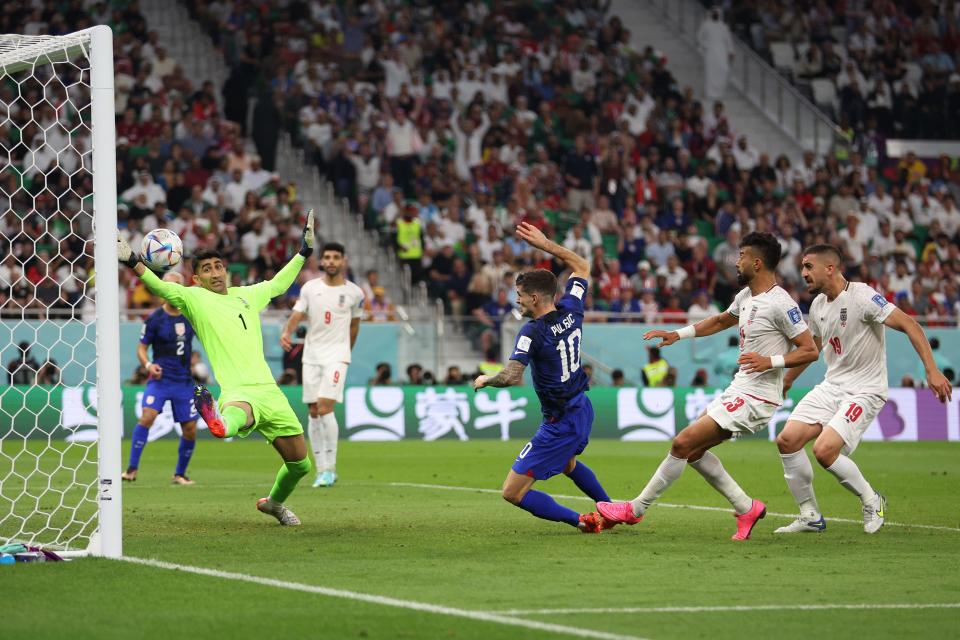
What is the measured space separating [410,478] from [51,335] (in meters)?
8.28

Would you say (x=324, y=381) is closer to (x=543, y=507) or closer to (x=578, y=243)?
(x=543, y=507)

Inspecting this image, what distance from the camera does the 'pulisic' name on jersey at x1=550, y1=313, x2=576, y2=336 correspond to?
10141mm

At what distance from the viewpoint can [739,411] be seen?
33.4 feet

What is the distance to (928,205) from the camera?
3175 centimetres

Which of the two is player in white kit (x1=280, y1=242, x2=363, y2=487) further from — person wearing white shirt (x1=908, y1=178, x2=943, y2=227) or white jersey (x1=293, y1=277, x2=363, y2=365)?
person wearing white shirt (x1=908, y1=178, x2=943, y2=227)

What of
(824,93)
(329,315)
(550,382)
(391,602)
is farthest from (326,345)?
(824,93)

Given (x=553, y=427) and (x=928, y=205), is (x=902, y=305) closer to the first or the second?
(x=928, y=205)

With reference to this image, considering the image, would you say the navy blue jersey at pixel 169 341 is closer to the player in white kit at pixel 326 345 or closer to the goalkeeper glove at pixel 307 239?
the player in white kit at pixel 326 345

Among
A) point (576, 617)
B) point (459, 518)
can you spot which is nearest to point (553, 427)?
point (459, 518)

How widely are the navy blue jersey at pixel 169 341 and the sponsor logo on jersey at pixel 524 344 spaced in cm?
695

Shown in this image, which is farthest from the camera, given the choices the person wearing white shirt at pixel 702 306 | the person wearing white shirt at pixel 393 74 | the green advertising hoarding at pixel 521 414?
the person wearing white shirt at pixel 393 74

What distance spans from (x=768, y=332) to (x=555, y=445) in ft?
5.75

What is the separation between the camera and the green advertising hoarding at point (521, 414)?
23375mm

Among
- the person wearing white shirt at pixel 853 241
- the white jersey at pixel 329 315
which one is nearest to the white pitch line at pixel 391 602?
the white jersey at pixel 329 315
